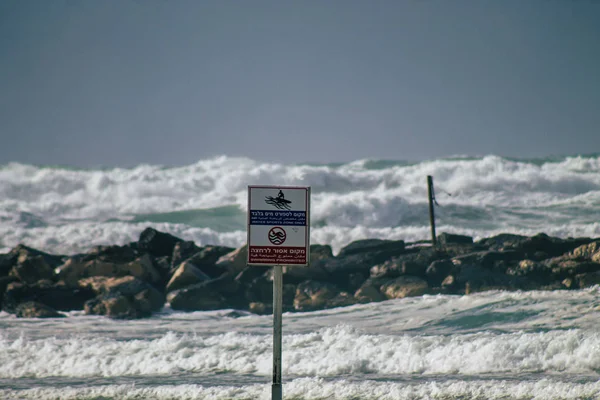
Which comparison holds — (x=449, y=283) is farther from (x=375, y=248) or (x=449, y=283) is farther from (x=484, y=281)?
(x=375, y=248)

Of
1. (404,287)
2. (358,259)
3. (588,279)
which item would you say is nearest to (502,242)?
(358,259)

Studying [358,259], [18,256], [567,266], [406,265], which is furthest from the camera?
[18,256]

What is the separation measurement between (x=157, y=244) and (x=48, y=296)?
15.5 feet

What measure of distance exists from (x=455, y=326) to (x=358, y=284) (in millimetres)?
6022

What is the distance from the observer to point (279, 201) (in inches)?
306

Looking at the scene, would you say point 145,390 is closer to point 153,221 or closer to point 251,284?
point 251,284

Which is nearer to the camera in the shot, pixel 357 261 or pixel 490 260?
pixel 490 260

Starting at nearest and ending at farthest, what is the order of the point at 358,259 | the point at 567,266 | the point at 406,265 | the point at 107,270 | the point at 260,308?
the point at 567,266 < the point at 260,308 < the point at 406,265 < the point at 358,259 < the point at 107,270

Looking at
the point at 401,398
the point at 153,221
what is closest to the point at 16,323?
the point at 401,398

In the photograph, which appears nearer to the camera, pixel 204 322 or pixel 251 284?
pixel 204 322

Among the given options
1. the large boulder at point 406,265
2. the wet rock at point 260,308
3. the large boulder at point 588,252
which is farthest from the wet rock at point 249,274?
the large boulder at point 588,252

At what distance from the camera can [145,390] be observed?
1197 cm

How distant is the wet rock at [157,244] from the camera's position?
26792 mm

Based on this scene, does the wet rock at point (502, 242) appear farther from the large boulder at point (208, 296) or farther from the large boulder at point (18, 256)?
the large boulder at point (18, 256)
